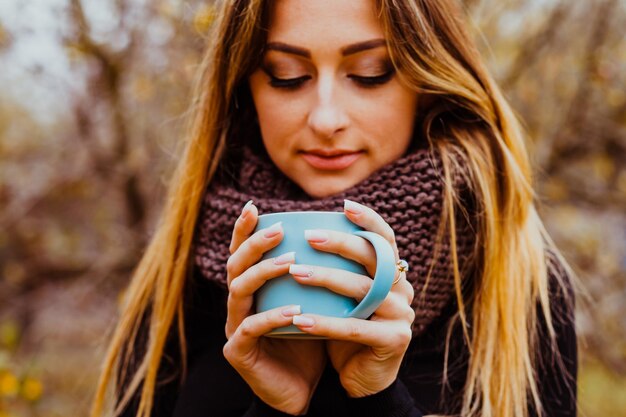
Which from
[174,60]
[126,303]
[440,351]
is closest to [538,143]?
[174,60]

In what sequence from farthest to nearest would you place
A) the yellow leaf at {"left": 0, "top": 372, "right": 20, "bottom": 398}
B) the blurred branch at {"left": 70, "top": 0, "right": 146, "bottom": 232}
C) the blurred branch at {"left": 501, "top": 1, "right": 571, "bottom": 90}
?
the blurred branch at {"left": 501, "top": 1, "right": 571, "bottom": 90}, the blurred branch at {"left": 70, "top": 0, "right": 146, "bottom": 232}, the yellow leaf at {"left": 0, "top": 372, "right": 20, "bottom": 398}

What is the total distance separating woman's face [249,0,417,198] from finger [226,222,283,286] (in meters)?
0.41

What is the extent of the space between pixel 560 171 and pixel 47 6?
2284 mm

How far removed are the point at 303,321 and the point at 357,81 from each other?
0.62 m

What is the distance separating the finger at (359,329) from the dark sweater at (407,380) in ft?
1.11

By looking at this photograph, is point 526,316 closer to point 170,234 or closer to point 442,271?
point 442,271

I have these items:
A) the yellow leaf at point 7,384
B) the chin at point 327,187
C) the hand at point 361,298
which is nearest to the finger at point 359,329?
the hand at point 361,298

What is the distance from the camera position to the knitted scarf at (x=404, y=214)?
144 centimetres

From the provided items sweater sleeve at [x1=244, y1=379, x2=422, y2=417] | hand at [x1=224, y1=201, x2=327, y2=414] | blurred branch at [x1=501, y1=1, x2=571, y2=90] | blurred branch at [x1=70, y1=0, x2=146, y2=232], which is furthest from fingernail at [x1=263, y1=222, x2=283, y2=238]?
blurred branch at [x1=501, y1=1, x2=571, y2=90]

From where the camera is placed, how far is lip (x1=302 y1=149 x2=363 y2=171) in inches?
59.4

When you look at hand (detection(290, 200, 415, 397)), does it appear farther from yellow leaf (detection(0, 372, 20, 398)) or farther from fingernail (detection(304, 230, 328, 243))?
yellow leaf (detection(0, 372, 20, 398))

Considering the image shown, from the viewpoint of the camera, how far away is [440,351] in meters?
1.59

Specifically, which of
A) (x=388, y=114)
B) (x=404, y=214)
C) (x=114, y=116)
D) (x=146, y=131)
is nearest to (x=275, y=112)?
(x=388, y=114)

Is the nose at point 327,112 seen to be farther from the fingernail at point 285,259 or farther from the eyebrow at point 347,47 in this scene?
the fingernail at point 285,259
